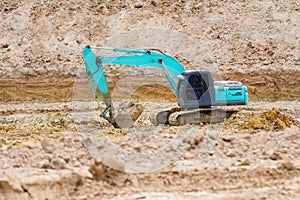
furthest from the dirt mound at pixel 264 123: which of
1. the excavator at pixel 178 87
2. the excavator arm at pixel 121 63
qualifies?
the excavator arm at pixel 121 63

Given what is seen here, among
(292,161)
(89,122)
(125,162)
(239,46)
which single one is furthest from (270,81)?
(125,162)

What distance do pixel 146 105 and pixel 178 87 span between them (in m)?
4.37

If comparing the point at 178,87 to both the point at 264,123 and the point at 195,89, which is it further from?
the point at 264,123

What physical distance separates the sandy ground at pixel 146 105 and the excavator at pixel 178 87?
1.27 ft

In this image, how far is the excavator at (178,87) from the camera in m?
9.36

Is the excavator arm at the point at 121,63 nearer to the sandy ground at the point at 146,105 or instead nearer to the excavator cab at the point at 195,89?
the excavator cab at the point at 195,89

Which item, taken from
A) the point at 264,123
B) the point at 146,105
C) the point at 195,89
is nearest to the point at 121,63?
the point at 195,89

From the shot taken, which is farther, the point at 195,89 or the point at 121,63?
the point at 195,89

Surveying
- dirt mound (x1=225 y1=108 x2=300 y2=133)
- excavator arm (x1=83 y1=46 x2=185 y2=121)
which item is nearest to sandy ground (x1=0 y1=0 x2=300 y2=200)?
dirt mound (x1=225 y1=108 x2=300 y2=133)

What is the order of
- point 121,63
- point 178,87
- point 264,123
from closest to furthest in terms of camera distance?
point 264,123, point 121,63, point 178,87

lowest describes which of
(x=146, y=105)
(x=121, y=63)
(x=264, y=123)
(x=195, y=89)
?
(x=146, y=105)

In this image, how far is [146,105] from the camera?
559 inches

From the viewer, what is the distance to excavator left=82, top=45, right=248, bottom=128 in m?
9.36

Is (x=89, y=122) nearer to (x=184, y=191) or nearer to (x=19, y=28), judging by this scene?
(x=184, y=191)
